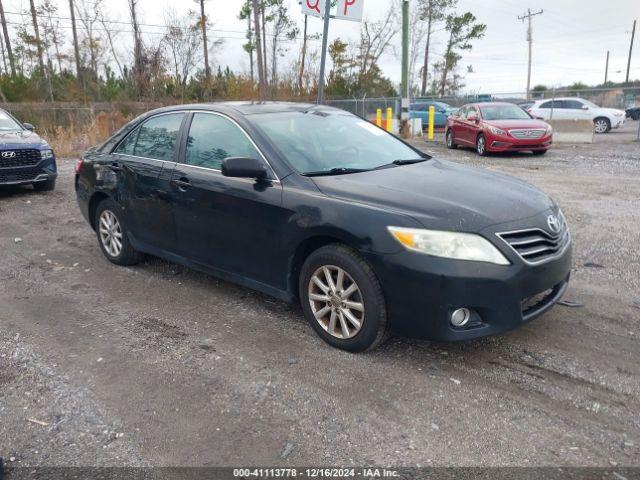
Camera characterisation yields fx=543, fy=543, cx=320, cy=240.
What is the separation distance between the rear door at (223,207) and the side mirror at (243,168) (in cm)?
10

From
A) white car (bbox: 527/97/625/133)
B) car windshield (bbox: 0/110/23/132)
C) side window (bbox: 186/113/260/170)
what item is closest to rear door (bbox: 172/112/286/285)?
side window (bbox: 186/113/260/170)

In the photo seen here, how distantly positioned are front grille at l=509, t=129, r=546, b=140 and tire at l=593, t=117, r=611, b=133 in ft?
37.6

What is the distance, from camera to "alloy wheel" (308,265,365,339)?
3.47 m

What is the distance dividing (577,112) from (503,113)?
408 inches

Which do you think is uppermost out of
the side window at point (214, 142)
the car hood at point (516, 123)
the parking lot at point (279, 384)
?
the side window at point (214, 142)

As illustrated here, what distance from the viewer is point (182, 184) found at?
14.7ft

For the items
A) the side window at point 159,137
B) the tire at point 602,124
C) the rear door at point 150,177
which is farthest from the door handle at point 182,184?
the tire at point 602,124

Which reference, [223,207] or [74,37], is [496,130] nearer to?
[223,207]

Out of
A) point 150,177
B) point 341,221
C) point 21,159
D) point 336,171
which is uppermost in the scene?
point 336,171

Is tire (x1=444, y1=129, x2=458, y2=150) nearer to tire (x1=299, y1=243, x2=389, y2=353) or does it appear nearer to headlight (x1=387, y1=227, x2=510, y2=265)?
tire (x1=299, y1=243, x2=389, y2=353)

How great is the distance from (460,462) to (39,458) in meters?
2.04

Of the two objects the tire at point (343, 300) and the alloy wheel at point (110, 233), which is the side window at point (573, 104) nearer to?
the alloy wheel at point (110, 233)

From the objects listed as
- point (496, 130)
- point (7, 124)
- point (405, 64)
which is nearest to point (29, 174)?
point (7, 124)

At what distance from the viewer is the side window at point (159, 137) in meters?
4.79
